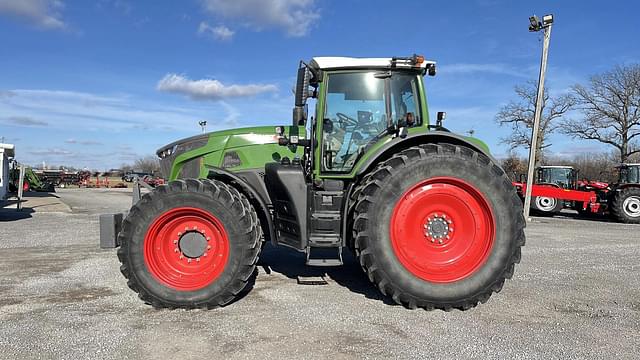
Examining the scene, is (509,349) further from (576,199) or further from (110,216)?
(576,199)

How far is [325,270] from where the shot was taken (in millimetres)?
6023

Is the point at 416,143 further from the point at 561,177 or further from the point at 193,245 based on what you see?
→ the point at 561,177

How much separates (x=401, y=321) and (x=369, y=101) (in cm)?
227

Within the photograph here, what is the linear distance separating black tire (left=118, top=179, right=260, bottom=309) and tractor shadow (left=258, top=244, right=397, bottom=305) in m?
1.36

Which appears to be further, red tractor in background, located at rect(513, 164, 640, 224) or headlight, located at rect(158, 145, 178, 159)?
red tractor in background, located at rect(513, 164, 640, 224)

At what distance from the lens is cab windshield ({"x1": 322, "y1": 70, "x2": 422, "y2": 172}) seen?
4.85 m

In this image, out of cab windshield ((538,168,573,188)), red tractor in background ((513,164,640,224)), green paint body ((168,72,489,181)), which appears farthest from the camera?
cab windshield ((538,168,573,188))

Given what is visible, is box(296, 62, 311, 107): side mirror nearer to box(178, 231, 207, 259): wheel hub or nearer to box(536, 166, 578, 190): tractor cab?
box(178, 231, 207, 259): wheel hub

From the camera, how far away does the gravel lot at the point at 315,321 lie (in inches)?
136

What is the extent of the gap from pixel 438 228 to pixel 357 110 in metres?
1.50

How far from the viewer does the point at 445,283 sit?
14.1 ft

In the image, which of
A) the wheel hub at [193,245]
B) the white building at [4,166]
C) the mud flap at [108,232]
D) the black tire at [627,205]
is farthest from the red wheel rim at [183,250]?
the black tire at [627,205]

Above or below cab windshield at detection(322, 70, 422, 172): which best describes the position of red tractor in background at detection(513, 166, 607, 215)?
below

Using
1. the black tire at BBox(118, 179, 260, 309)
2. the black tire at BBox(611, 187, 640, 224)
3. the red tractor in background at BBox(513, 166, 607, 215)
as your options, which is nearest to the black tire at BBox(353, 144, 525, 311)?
the black tire at BBox(118, 179, 260, 309)
